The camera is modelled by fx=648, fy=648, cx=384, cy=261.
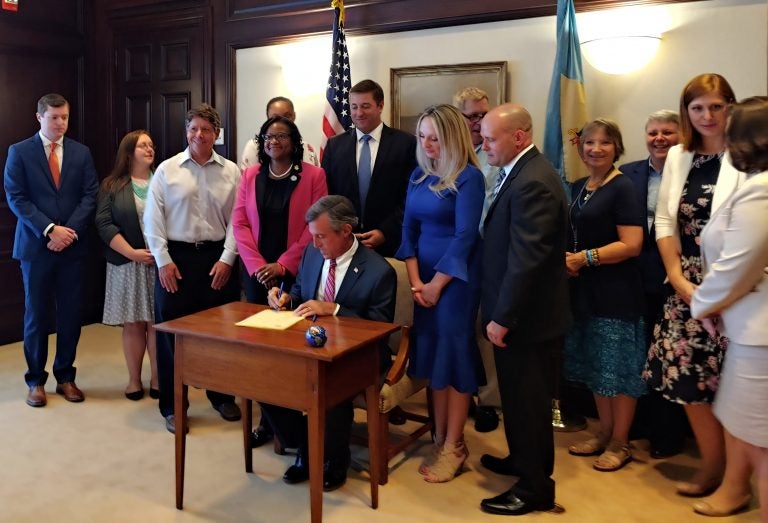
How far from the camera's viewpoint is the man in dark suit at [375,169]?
324 cm

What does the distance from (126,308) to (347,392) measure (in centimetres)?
207

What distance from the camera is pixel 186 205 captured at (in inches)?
134

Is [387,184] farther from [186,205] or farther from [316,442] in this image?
[316,442]

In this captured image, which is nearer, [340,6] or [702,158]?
[702,158]

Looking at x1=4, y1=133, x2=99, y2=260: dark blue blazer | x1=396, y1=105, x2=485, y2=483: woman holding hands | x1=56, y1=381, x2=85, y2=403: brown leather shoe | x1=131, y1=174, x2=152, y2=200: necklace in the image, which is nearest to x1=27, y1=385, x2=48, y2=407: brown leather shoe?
x1=56, y1=381, x2=85, y2=403: brown leather shoe

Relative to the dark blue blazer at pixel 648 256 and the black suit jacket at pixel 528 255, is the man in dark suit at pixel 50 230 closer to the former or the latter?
the black suit jacket at pixel 528 255

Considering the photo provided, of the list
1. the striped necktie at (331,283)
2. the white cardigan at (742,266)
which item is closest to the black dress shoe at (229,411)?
the striped necktie at (331,283)

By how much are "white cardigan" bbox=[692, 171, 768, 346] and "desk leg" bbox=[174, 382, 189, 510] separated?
193 centimetres

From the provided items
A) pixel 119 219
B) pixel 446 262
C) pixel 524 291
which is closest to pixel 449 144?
pixel 446 262

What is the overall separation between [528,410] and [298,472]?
1.06 m

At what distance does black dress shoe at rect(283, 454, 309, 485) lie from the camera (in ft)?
9.29

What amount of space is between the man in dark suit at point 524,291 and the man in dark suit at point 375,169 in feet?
2.65

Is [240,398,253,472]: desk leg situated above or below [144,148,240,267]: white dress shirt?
below

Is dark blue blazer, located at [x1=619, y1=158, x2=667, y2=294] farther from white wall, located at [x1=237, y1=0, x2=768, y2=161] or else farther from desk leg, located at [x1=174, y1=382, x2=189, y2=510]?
desk leg, located at [x1=174, y1=382, x2=189, y2=510]
